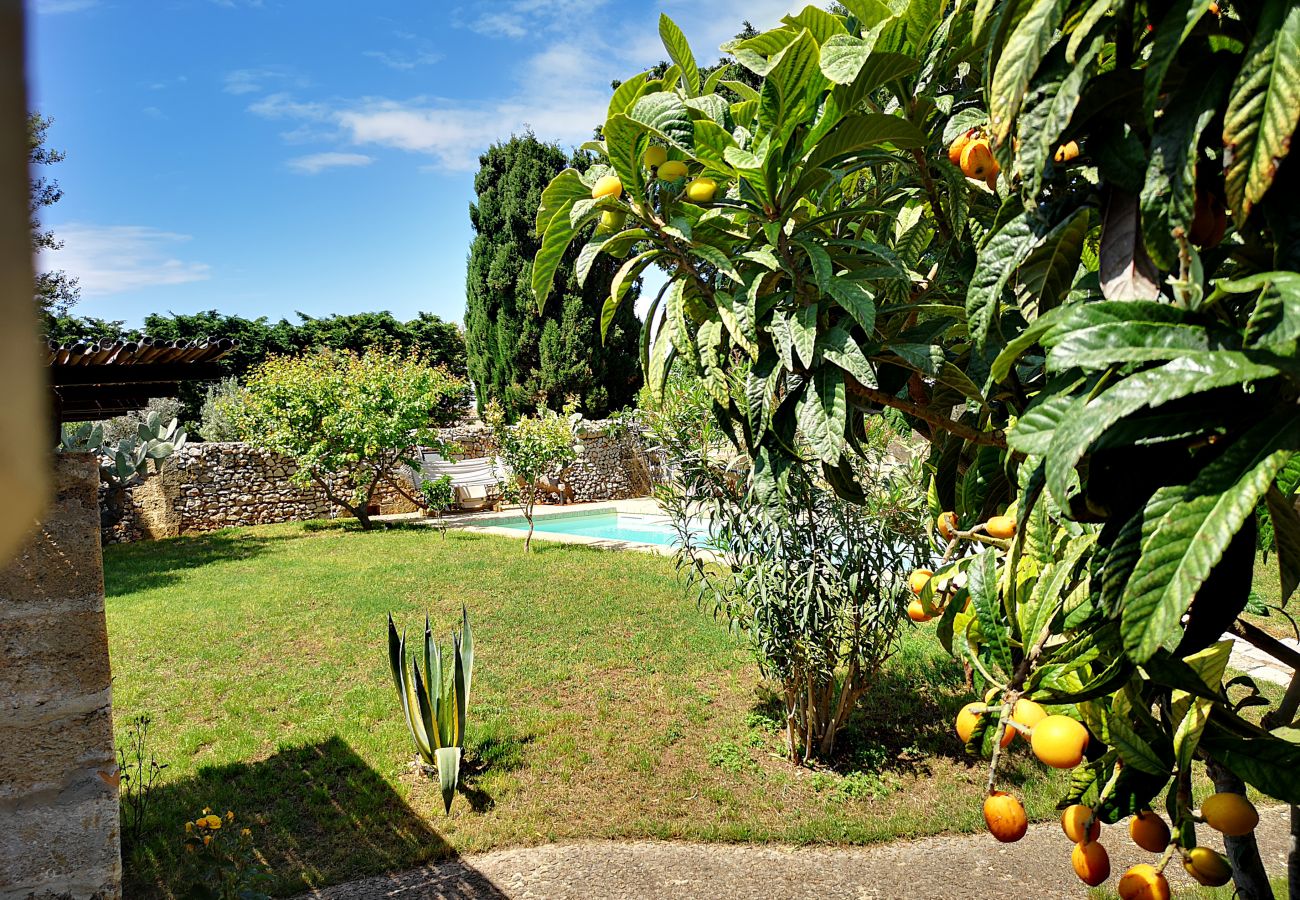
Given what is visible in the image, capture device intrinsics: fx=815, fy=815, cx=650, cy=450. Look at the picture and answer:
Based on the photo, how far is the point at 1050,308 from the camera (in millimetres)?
945

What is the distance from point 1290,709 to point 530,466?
1012 centimetres

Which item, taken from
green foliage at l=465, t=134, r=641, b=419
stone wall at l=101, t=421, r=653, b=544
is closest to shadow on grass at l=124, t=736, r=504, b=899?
stone wall at l=101, t=421, r=653, b=544

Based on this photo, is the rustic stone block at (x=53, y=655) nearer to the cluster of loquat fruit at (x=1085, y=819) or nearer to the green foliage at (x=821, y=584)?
the cluster of loquat fruit at (x=1085, y=819)

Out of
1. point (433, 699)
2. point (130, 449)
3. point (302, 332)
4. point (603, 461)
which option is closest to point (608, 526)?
point (603, 461)

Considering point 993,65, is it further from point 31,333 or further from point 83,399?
point 83,399

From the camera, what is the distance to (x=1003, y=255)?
91 centimetres

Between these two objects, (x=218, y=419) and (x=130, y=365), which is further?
(x=218, y=419)

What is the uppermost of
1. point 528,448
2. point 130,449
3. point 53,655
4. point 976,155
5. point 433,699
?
point 976,155

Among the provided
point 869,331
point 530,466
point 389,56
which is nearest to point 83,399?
point 869,331

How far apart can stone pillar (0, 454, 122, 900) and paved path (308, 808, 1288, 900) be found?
113 cm

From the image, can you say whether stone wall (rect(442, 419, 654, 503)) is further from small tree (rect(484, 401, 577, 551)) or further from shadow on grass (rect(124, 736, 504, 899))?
shadow on grass (rect(124, 736, 504, 899))

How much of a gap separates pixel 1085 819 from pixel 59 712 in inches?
97.4

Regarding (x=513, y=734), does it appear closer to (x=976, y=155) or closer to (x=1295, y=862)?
(x=1295, y=862)

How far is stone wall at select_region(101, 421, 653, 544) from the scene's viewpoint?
12.2 meters
